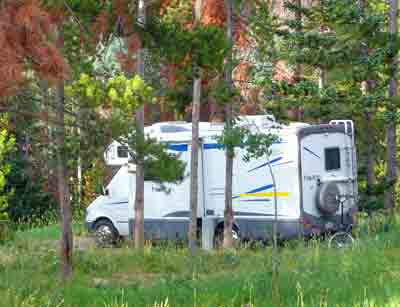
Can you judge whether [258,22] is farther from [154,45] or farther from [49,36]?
[49,36]

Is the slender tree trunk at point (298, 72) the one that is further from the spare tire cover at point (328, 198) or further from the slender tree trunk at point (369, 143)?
the spare tire cover at point (328, 198)

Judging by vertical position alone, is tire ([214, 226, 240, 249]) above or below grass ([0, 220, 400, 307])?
above

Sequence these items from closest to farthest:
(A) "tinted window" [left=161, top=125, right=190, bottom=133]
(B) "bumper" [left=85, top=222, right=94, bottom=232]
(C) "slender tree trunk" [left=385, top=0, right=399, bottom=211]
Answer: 1. (C) "slender tree trunk" [left=385, top=0, right=399, bottom=211]
2. (A) "tinted window" [left=161, top=125, right=190, bottom=133]
3. (B) "bumper" [left=85, top=222, right=94, bottom=232]

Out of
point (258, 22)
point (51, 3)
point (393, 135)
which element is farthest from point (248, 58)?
point (51, 3)

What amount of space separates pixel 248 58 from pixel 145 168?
9.52 metres

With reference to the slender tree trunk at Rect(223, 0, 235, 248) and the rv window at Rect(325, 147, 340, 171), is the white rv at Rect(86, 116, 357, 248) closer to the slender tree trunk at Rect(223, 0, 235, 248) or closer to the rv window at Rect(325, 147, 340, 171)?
the rv window at Rect(325, 147, 340, 171)

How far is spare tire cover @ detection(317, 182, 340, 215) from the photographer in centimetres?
1820

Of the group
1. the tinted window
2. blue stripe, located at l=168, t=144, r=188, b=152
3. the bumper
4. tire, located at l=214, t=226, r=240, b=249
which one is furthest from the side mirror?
tire, located at l=214, t=226, r=240, b=249

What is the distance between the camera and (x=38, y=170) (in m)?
28.3

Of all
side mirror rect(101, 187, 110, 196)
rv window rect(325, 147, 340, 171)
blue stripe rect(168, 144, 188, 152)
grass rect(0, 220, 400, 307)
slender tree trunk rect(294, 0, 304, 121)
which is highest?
slender tree trunk rect(294, 0, 304, 121)

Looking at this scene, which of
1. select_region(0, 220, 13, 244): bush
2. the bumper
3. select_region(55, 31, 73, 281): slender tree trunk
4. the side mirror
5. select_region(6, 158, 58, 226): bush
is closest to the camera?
select_region(55, 31, 73, 281): slender tree trunk

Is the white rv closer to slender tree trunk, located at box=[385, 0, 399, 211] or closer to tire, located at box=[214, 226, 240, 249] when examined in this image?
tire, located at box=[214, 226, 240, 249]

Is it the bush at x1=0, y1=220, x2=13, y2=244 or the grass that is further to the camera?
the bush at x1=0, y1=220, x2=13, y2=244

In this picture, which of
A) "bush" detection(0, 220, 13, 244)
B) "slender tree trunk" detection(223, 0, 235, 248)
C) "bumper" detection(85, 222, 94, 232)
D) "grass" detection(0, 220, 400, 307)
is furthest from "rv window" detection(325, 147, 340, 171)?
"bush" detection(0, 220, 13, 244)
